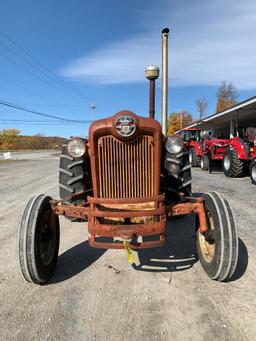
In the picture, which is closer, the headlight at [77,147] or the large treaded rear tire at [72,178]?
Result: the headlight at [77,147]

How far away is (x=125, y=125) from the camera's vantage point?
310 centimetres

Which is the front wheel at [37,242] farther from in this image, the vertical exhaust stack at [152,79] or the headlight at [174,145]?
the vertical exhaust stack at [152,79]

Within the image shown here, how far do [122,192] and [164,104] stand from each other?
6.99m

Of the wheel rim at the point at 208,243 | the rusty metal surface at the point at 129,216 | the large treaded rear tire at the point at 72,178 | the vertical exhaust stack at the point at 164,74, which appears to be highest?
the vertical exhaust stack at the point at 164,74

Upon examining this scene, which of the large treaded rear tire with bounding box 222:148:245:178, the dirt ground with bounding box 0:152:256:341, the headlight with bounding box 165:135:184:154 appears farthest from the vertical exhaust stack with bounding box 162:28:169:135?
the dirt ground with bounding box 0:152:256:341

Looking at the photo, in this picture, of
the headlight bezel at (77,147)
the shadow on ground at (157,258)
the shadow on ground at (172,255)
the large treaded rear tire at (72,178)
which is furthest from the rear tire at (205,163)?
the headlight bezel at (77,147)

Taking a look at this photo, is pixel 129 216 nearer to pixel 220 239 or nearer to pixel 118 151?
pixel 118 151

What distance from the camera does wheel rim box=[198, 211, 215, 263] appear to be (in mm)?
3337

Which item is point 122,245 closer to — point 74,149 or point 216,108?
point 74,149

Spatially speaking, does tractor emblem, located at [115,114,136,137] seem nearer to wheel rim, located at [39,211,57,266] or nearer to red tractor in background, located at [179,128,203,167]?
wheel rim, located at [39,211,57,266]

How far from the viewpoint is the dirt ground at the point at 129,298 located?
2490 millimetres

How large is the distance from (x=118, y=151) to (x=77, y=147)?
2.00 feet

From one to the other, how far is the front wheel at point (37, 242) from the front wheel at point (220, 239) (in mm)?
1704

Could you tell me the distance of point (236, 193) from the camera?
8.34 m
